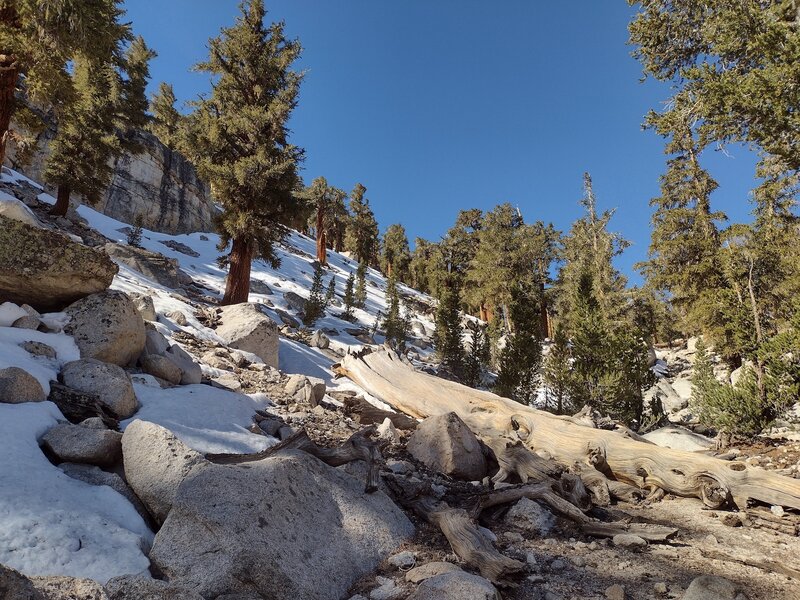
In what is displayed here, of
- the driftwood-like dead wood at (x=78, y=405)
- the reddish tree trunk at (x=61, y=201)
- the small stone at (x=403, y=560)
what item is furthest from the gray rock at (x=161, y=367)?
the reddish tree trunk at (x=61, y=201)

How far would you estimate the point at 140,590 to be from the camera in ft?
6.96

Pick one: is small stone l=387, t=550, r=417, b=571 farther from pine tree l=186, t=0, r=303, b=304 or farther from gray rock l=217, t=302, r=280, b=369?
pine tree l=186, t=0, r=303, b=304

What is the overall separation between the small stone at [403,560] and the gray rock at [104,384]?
3565mm

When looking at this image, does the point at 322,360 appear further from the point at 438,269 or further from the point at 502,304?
the point at 438,269

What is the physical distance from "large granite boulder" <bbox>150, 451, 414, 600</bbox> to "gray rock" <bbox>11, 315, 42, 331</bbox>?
14.0 feet

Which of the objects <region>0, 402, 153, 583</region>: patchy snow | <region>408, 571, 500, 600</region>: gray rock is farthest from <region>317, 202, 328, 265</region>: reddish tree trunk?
<region>408, 571, 500, 600</region>: gray rock

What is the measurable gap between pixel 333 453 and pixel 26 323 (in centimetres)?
477

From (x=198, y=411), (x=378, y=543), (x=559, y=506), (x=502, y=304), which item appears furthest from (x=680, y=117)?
(x=502, y=304)

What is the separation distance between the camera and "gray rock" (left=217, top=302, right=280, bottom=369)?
10.4 m

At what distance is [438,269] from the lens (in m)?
40.2

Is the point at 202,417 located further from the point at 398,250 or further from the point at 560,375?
the point at 398,250

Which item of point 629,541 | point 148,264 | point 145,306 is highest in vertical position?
point 148,264

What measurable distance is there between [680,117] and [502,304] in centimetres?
2383

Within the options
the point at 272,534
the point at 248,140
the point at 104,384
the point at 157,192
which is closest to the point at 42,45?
the point at 248,140
